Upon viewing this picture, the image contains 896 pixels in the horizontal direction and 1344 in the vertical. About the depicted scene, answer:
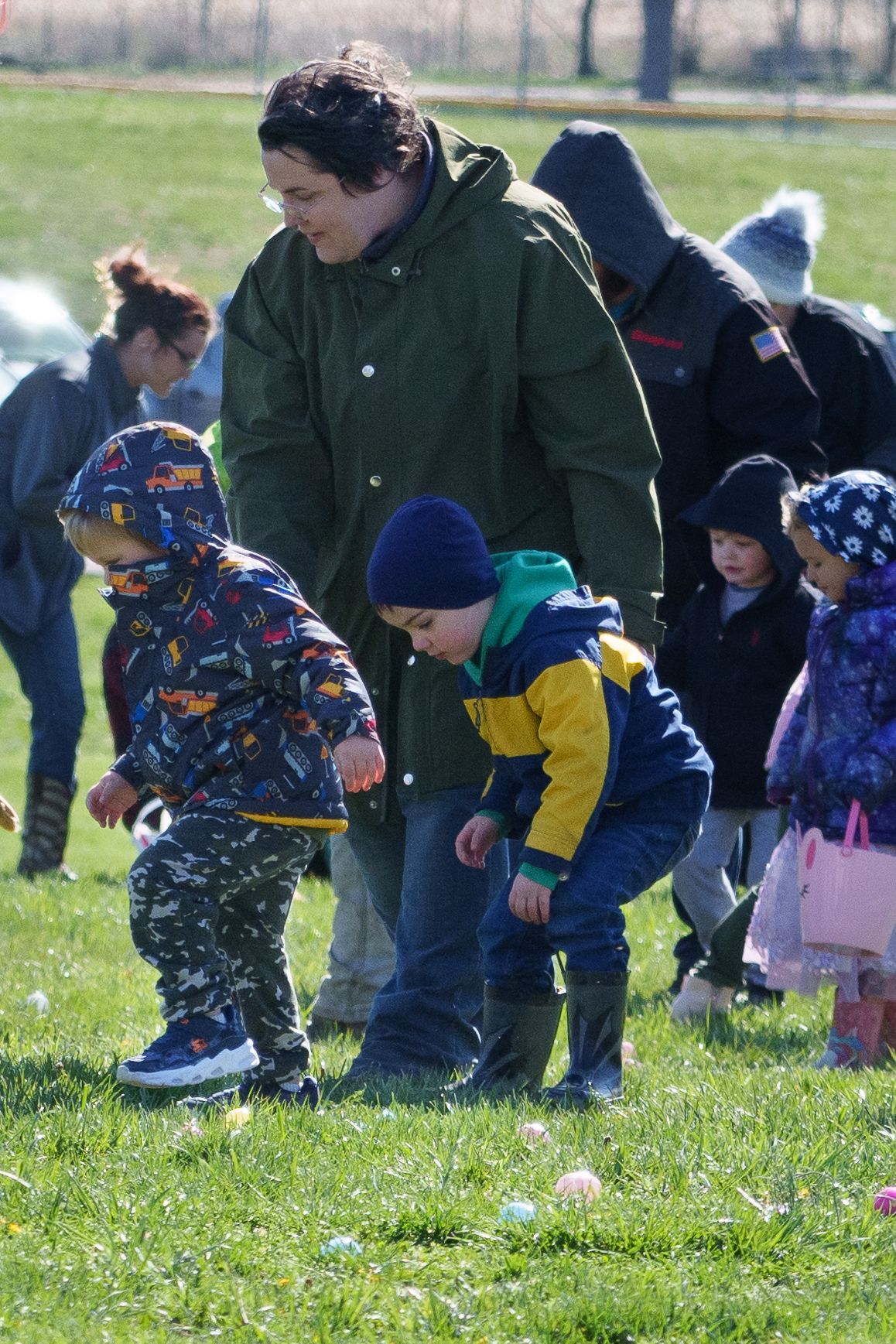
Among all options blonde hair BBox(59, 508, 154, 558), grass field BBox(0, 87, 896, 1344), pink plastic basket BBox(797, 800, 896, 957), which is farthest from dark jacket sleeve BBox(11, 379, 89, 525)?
pink plastic basket BBox(797, 800, 896, 957)

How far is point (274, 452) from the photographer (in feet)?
15.4

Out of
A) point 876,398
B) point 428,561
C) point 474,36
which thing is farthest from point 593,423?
point 474,36

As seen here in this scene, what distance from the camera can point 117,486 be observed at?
13.1ft

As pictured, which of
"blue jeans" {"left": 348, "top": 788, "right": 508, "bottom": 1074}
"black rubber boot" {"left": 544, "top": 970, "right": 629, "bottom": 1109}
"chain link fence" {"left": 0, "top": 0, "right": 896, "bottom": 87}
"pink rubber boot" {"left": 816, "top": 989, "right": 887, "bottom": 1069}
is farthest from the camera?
"chain link fence" {"left": 0, "top": 0, "right": 896, "bottom": 87}

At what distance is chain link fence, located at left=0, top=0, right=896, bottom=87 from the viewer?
36750 mm

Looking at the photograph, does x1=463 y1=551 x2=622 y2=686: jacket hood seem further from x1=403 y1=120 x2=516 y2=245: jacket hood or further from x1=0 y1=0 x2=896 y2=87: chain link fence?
x1=0 y1=0 x2=896 y2=87: chain link fence

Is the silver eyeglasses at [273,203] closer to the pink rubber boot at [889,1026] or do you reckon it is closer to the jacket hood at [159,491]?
the jacket hood at [159,491]

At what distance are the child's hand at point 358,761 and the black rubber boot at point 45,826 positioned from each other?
5231 millimetres

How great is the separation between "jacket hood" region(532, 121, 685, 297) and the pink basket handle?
1808 mm

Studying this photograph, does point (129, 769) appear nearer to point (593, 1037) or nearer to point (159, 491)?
point (159, 491)

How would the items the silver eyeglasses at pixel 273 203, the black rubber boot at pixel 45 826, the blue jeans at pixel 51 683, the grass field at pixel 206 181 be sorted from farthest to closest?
the grass field at pixel 206 181 → the black rubber boot at pixel 45 826 → the blue jeans at pixel 51 683 → the silver eyeglasses at pixel 273 203

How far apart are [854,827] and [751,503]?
53.4 inches

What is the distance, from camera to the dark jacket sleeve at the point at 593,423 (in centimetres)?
438

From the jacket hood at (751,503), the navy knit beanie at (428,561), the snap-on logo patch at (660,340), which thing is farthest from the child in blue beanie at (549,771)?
the snap-on logo patch at (660,340)
